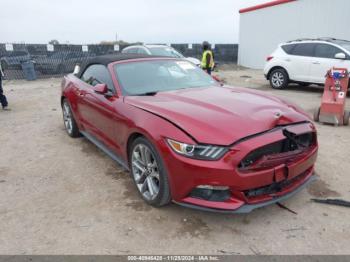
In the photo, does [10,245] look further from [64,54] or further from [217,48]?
[217,48]

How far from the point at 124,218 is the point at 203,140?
1.19m

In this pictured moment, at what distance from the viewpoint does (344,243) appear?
281 cm

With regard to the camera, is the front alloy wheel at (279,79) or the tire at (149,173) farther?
the front alloy wheel at (279,79)

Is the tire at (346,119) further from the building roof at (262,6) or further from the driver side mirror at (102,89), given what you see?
the building roof at (262,6)

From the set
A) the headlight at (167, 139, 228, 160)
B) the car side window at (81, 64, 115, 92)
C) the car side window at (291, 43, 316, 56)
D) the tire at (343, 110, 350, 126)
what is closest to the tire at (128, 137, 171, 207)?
the headlight at (167, 139, 228, 160)

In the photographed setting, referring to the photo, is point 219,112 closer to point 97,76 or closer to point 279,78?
point 97,76

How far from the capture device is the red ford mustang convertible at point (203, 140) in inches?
110

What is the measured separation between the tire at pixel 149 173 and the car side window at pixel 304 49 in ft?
27.8

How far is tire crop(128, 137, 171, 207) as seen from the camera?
3086mm

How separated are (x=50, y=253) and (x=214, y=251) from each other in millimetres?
1401

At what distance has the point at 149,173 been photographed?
133 inches

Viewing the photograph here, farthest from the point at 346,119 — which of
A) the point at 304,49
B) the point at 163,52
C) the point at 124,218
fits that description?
the point at 163,52

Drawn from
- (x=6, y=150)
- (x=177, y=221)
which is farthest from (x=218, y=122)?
(x=6, y=150)

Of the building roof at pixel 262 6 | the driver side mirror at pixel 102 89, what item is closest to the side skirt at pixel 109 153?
the driver side mirror at pixel 102 89
